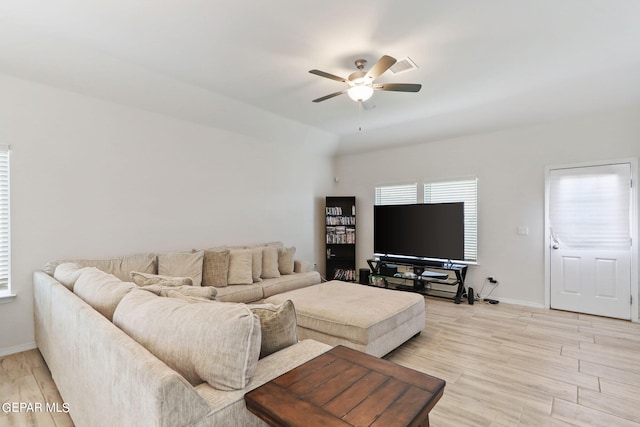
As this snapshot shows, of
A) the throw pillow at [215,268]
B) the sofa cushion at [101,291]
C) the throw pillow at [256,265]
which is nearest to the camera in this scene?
the sofa cushion at [101,291]

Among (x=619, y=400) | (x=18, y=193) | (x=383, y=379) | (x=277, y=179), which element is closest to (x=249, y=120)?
(x=277, y=179)

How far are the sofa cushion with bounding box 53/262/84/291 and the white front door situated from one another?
18.2 feet

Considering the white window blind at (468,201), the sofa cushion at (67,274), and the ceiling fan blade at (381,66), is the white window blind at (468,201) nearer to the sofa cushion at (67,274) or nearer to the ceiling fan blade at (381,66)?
the ceiling fan blade at (381,66)

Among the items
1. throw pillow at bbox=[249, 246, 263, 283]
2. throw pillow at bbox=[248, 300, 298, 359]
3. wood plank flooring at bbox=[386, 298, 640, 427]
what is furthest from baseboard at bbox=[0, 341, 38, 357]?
wood plank flooring at bbox=[386, 298, 640, 427]

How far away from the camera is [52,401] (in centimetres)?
231

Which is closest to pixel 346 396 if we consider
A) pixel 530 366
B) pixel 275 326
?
pixel 275 326

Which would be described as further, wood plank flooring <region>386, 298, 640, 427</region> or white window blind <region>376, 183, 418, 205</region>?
white window blind <region>376, 183, 418, 205</region>

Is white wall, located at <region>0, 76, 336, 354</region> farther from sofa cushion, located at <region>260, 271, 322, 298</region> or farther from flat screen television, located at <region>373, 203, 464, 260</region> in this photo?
flat screen television, located at <region>373, 203, 464, 260</region>

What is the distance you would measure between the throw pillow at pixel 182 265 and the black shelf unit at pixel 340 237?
2894 mm

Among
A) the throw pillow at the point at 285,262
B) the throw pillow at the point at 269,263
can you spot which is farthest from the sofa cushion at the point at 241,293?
the throw pillow at the point at 285,262

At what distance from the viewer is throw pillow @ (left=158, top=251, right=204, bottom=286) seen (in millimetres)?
3789

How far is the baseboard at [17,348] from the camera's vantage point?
10.1 ft

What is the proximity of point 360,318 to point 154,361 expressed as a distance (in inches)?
76.6

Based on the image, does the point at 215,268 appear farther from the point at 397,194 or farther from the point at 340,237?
the point at 397,194
